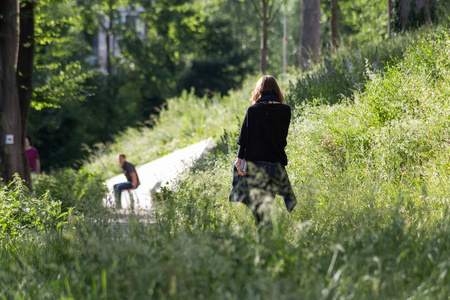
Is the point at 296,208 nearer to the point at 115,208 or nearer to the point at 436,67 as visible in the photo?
the point at 115,208

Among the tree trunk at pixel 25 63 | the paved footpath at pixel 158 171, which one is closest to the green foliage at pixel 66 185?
the paved footpath at pixel 158 171

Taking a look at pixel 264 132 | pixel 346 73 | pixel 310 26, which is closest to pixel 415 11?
pixel 346 73

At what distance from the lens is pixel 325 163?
7805mm

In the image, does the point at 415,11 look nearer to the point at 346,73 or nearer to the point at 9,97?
the point at 346,73

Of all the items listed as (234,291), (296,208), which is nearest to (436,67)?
(296,208)

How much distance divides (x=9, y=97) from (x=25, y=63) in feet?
4.76

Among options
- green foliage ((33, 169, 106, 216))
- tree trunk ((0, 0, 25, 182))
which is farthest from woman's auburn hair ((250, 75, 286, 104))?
tree trunk ((0, 0, 25, 182))

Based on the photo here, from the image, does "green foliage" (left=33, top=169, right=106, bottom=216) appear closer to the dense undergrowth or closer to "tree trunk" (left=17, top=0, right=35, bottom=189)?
"tree trunk" (left=17, top=0, right=35, bottom=189)

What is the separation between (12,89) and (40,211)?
576cm

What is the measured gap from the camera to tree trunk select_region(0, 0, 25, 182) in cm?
1194

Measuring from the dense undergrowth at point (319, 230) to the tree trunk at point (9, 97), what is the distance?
434cm

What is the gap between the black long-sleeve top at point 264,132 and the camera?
18.9 ft

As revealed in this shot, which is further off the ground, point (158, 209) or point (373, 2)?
point (373, 2)

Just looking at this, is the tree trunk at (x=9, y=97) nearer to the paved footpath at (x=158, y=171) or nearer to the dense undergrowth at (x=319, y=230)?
the paved footpath at (x=158, y=171)
